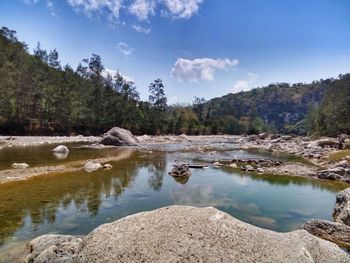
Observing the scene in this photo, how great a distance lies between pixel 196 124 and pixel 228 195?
117 metres

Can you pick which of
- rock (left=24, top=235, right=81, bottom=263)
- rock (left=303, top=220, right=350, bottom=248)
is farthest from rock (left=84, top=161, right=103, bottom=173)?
rock (left=303, top=220, right=350, bottom=248)

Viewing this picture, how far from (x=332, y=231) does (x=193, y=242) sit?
28.8 feet

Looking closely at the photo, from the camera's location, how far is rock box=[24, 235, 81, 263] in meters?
7.94

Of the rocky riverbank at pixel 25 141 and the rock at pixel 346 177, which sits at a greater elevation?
the rocky riverbank at pixel 25 141

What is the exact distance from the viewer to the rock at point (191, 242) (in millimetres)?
5910

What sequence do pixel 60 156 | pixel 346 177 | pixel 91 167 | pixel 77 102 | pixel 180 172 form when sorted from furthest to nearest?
pixel 77 102
pixel 60 156
pixel 91 167
pixel 180 172
pixel 346 177

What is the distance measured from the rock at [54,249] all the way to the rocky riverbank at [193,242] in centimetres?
148

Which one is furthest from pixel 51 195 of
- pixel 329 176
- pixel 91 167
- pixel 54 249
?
pixel 329 176

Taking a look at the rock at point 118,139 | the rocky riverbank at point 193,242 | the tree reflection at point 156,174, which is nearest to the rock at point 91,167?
the tree reflection at point 156,174

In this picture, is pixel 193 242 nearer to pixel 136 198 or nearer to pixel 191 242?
pixel 191 242

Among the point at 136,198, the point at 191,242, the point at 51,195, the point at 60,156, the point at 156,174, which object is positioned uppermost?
the point at 191,242

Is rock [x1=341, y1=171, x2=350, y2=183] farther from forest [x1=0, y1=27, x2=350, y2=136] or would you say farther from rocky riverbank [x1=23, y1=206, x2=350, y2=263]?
forest [x1=0, y1=27, x2=350, y2=136]

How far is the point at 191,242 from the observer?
20.1 feet

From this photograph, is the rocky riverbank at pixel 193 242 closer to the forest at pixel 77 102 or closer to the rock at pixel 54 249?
the rock at pixel 54 249
